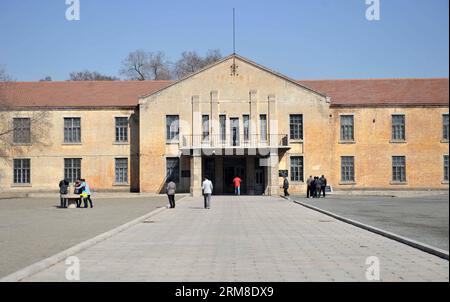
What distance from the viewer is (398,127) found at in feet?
160

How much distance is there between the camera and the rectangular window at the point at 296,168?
157 ft

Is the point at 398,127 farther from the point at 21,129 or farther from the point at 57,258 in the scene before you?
the point at 57,258

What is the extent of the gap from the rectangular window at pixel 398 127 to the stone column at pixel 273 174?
390 inches

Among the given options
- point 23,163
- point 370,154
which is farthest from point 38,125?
point 370,154

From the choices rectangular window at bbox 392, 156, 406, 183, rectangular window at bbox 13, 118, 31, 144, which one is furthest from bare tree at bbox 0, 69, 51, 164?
rectangular window at bbox 392, 156, 406, 183

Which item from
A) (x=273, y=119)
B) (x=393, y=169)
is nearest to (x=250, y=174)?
(x=273, y=119)

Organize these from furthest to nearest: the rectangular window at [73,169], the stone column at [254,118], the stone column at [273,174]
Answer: the rectangular window at [73,169] < the stone column at [254,118] < the stone column at [273,174]

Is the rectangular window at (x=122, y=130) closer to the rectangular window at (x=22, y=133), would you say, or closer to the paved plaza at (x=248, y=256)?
the rectangular window at (x=22, y=133)

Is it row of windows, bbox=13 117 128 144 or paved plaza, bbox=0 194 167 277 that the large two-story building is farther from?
paved plaza, bbox=0 194 167 277

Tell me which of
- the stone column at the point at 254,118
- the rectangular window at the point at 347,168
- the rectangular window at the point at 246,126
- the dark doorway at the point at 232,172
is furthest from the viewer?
the rectangular window at the point at 347,168

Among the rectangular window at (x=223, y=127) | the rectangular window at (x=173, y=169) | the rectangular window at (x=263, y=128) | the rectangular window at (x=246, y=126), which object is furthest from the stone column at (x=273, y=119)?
the rectangular window at (x=173, y=169)
